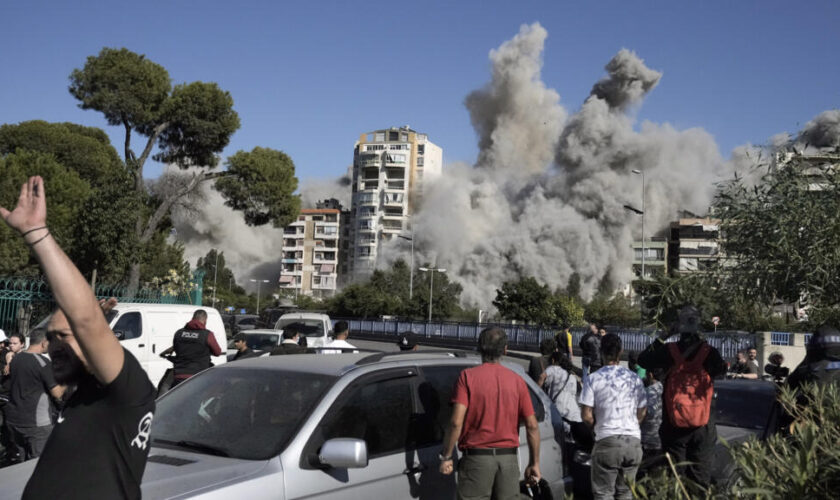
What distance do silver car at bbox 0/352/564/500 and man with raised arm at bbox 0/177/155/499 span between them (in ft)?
3.20

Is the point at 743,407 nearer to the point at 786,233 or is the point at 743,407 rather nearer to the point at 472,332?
the point at 786,233

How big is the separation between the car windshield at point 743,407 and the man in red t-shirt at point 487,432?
3.80 meters

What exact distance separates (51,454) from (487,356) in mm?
2843

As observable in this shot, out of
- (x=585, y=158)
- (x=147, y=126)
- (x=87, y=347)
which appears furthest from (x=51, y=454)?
(x=585, y=158)

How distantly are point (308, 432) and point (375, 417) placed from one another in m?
0.55

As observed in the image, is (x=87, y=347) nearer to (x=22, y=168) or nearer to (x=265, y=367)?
(x=265, y=367)

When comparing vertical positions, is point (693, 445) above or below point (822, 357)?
below

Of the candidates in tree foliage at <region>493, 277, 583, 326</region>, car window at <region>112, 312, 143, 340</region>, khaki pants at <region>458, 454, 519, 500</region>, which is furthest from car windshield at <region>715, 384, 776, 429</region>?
tree foliage at <region>493, 277, 583, 326</region>

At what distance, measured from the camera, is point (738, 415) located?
7.97m

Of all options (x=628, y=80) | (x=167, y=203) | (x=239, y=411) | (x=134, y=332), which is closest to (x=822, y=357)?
(x=239, y=411)

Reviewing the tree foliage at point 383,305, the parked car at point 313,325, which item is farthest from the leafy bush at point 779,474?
the tree foliage at point 383,305

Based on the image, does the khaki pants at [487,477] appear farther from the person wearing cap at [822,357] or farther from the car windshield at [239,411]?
the person wearing cap at [822,357]

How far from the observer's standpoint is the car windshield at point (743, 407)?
7.86m

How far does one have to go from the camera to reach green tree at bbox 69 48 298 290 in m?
28.1
